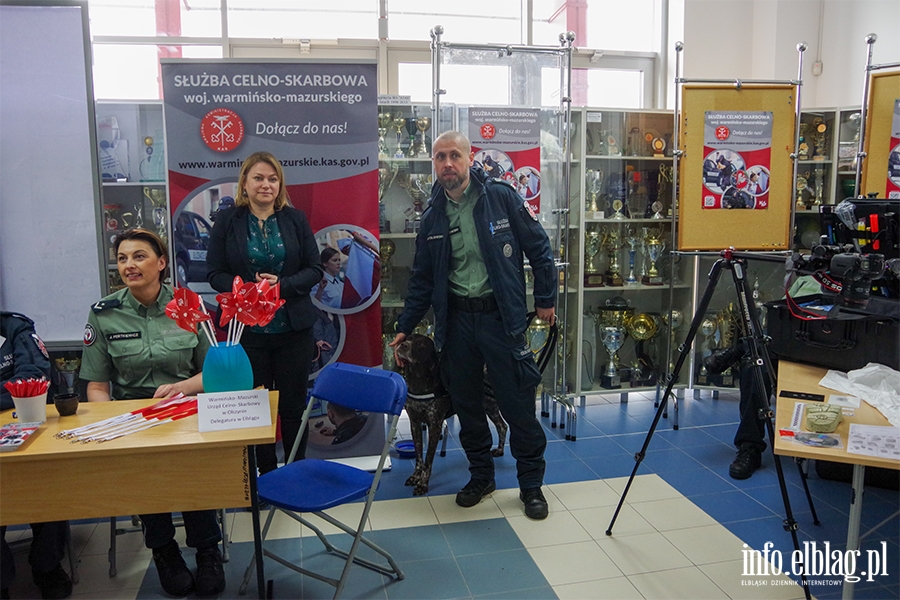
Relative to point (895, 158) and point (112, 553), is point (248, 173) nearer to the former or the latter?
point (112, 553)

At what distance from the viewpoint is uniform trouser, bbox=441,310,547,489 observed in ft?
10.7

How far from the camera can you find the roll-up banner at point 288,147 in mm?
3531

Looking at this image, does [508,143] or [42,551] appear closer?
[42,551]

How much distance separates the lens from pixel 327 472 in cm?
264

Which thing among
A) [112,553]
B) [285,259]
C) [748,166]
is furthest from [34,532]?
[748,166]

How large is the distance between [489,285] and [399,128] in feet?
5.56

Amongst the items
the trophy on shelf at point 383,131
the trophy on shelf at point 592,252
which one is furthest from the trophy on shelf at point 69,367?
the trophy on shelf at point 592,252

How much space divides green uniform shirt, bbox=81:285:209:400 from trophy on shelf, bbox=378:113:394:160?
6.76 feet

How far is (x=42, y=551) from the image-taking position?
8.55ft

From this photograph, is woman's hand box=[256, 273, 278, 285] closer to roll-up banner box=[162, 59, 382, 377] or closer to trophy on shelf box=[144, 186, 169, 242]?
roll-up banner box=[162, 59, 382, 377]

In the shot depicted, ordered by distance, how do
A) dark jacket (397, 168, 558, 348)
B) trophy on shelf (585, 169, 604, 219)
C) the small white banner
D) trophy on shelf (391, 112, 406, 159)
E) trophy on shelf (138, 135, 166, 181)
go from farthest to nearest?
trophy on shelf (585, 169, 604, 219), trophy on shelf (391, 112, 406, 159), trophy on shelf (138, 135, 166, 181), dark jacket (397, 168, 558, 348), the small white banner

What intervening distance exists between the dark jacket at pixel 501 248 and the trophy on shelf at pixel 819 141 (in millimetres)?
2924

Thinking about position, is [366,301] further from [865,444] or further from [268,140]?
[865,444]

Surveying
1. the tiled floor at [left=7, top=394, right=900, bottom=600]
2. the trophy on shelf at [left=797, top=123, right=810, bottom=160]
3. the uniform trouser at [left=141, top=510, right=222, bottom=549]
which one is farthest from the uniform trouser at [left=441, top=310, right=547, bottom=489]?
the trophy on shelf at [left=797, top=123, right=810, bottom=160]
